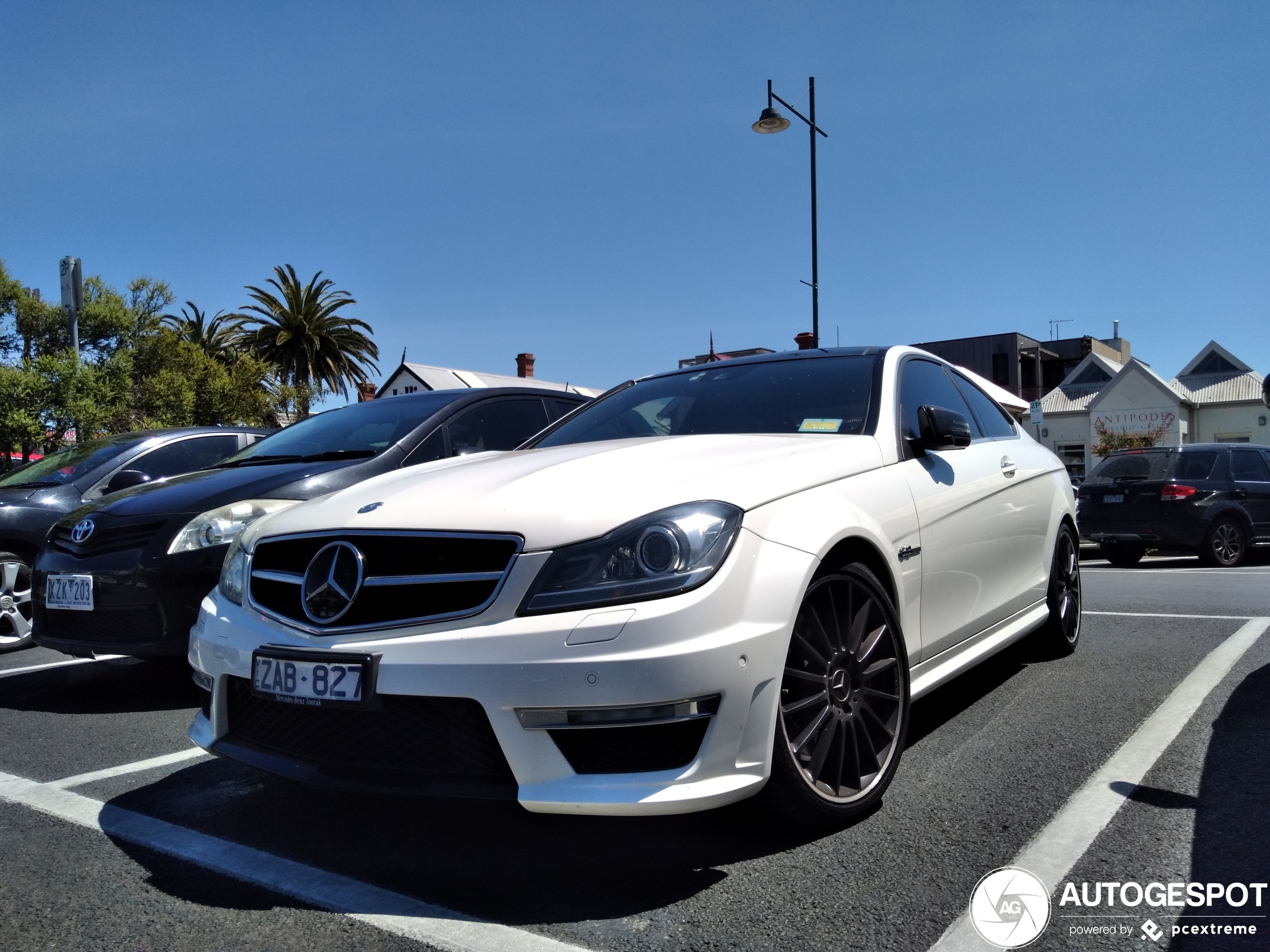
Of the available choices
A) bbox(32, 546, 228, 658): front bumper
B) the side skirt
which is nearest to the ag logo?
the side skirt

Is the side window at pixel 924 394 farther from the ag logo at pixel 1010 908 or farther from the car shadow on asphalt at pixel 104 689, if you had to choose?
the car shadow on asphalt at pixel 104 689

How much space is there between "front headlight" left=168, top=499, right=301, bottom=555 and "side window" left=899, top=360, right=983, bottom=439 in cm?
267

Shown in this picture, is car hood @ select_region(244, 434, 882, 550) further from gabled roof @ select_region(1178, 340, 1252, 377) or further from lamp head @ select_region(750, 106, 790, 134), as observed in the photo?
Answer: gabled roof @ select_region(1178, 340, 1252, 377)

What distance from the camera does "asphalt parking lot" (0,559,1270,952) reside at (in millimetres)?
2211

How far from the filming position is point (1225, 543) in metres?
11.8

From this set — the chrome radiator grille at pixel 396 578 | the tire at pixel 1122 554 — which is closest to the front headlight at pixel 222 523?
the chrome radiator grille at pixel 396 578

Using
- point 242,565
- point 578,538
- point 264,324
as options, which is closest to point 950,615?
point 578,538

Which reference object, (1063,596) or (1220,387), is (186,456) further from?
(1220,387)

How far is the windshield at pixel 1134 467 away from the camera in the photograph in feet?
39.2

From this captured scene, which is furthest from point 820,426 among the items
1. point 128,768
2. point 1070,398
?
point 1070,398

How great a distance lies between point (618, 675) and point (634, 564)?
0.92 feet

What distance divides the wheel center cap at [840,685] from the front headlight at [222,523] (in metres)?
2.66

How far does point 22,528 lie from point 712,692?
5.63 meters

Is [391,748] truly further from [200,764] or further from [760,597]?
[200,764]
